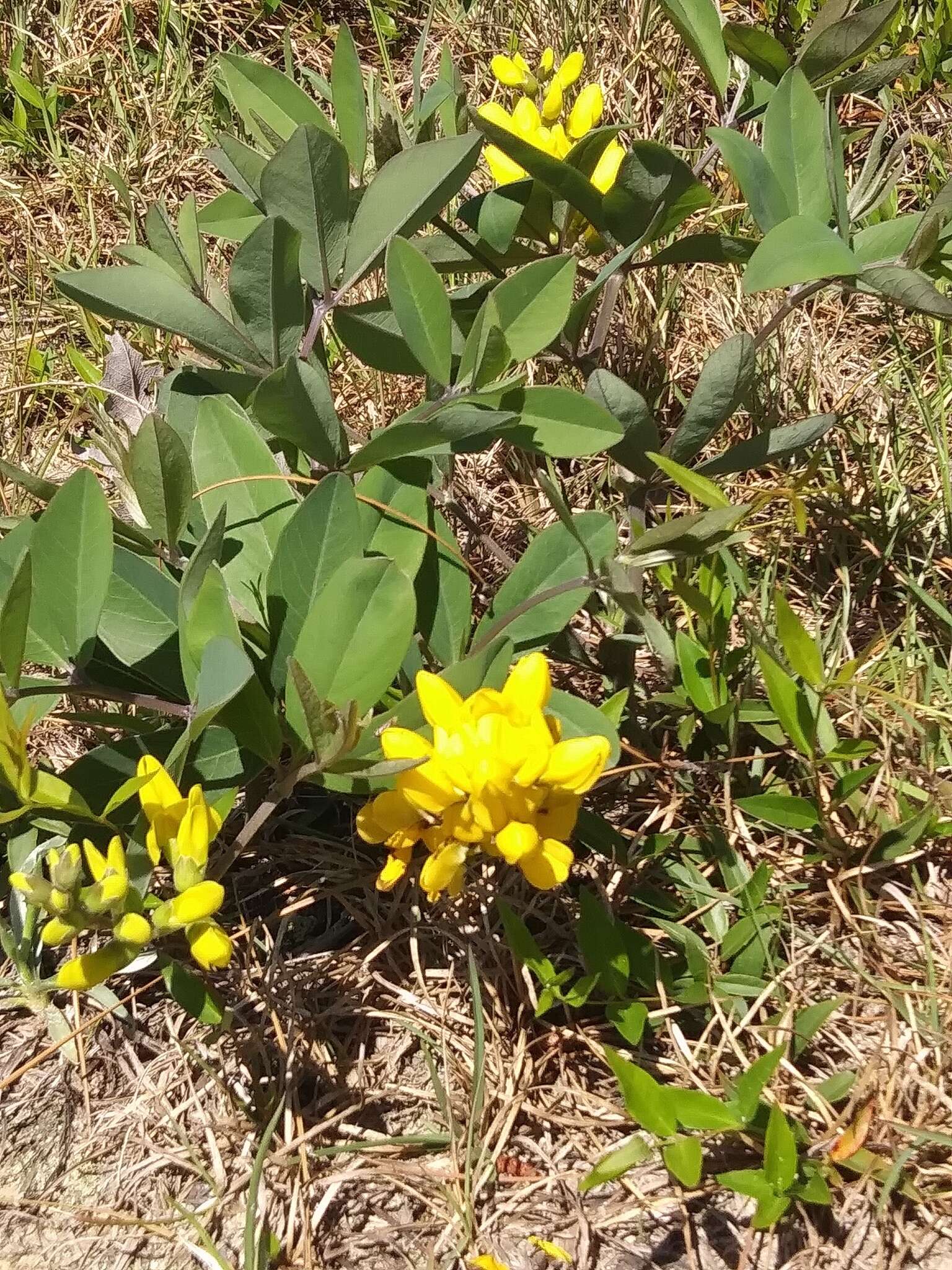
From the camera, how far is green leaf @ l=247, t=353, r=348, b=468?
3.18 feet

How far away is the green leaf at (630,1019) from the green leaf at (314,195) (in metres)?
0.84

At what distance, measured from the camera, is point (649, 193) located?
114 centimetres

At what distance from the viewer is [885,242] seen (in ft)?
3.62

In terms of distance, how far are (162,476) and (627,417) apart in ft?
1.62

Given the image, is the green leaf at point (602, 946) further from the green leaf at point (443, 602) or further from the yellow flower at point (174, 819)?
the yellow flower at point (174, 819)

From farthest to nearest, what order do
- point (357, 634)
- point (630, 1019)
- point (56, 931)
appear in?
point (630, 1019) < point (357, 634) < point (56, 931)

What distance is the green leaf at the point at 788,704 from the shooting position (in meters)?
1.24

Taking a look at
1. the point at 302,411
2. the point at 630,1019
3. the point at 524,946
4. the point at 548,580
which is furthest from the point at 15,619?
the point at 630,1019

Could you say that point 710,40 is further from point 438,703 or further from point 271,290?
point 438,703

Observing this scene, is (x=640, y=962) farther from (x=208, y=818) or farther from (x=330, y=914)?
(x=208, y=818)

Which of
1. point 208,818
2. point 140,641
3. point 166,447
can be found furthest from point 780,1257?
point 166,447

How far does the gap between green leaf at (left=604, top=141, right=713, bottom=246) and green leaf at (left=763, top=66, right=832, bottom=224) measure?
86 millimetres

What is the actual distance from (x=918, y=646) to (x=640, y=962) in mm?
601

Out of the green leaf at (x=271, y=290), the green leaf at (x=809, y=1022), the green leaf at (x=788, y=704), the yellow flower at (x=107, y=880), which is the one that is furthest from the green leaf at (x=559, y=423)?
the green leaf at (x=809, y=1022)
